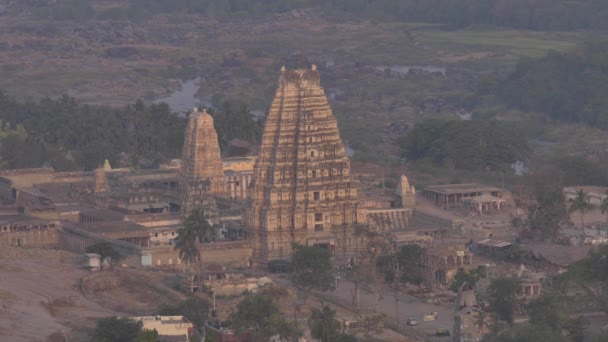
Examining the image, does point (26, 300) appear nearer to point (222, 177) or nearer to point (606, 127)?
point (222, 177)

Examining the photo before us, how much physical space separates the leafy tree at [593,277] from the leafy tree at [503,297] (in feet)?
8.04

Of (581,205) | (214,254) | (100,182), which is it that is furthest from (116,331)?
(100,182)

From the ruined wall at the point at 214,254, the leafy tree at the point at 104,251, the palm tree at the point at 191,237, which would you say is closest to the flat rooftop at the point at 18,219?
the leafy tree at the point at 104,251

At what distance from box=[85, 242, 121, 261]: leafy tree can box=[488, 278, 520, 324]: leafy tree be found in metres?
19.5

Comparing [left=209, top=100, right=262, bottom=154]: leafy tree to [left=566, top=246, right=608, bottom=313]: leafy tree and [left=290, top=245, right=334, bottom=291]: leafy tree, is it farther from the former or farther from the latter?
[left=566, top=246, right=608, bottom=313]: leafy tree

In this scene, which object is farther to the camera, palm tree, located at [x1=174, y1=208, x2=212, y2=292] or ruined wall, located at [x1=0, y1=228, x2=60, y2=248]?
ruined wall, located at [x1=0, y1=228, x2=60, y2=248]

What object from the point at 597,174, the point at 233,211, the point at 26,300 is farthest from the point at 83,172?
the point at 26,300

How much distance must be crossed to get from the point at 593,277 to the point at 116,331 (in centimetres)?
2158

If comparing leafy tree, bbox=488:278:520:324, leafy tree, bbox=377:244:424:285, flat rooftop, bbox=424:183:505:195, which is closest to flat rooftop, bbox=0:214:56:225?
leafy tree, bbox=377:244:424:285

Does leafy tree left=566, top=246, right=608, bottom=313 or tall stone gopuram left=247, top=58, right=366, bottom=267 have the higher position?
tall stone gopuram left=247, top=58, right=366, bottom=267

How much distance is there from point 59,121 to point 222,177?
37128 millimetres

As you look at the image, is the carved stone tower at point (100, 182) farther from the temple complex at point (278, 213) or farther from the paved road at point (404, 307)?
the paved road at point (404, 307)

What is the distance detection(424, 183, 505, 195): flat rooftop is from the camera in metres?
131

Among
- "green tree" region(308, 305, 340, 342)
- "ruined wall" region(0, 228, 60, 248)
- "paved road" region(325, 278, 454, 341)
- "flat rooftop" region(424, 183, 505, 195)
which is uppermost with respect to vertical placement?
"flat rooftop" region(424, 183, 505, 195)
